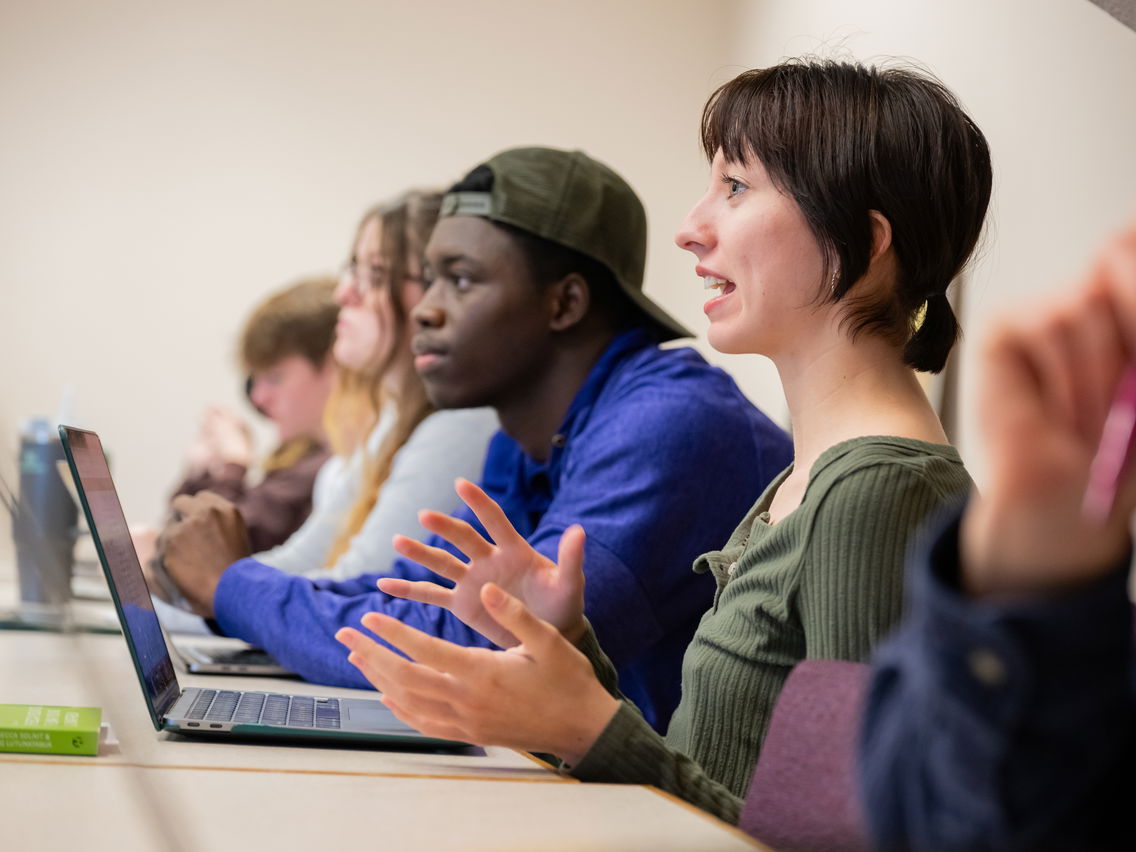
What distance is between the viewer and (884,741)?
412 mm

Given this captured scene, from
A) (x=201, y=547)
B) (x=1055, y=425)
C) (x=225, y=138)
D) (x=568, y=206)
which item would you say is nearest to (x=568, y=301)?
(x=568, y=206)

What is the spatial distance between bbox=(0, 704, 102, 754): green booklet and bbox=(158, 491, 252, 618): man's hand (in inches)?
30.3

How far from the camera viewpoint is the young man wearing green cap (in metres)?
1.35

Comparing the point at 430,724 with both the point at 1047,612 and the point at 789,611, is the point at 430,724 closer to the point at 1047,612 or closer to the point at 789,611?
the point at 789,611

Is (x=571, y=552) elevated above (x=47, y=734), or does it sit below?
above

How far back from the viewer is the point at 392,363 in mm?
2273

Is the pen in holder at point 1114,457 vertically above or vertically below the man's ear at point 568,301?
above

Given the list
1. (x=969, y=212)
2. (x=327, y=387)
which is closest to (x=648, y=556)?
(x=969, y=212)

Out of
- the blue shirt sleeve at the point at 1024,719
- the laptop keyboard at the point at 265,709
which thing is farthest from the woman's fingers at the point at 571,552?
the blue shirt sleeve at the point at 1024,719

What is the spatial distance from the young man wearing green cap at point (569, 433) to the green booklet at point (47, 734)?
0.51 m

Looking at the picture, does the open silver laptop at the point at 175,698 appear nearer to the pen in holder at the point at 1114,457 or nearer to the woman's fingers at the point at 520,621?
the woman's fingers at the point at 520,621

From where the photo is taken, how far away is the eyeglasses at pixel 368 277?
2268mm

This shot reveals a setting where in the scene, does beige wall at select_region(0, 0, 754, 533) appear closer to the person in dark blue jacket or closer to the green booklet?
the green booklet

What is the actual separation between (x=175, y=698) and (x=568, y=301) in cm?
80
